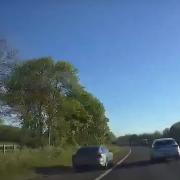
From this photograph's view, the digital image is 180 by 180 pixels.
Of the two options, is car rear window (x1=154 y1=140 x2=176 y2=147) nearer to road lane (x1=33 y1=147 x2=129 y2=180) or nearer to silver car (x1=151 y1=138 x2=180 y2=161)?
silver car (x1=151 y1=138 x2=180 y2=161)

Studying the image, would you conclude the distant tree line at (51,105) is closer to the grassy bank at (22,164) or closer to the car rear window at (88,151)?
the grassy bank at (22,164)

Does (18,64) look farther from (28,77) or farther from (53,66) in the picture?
(53,66)

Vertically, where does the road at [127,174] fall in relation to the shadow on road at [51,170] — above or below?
below

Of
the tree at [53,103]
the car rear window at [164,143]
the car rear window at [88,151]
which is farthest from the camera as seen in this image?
the tree at [53,103]

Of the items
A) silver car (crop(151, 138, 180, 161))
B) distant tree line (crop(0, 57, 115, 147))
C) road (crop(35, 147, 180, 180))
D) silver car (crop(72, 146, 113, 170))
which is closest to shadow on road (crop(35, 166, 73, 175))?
road (crop(35, 147, 180, 180))

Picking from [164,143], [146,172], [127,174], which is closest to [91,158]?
[146,172]

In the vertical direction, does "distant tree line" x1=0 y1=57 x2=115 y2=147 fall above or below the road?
above

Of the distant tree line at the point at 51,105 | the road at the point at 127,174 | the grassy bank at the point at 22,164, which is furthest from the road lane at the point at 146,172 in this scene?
the distant tree line at the point at 51,105

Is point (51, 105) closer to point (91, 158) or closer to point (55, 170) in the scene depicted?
point (91, 158)

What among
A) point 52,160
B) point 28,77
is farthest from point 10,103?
point 28,77

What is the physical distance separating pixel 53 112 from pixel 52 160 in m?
26.7

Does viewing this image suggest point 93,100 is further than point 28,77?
Yes

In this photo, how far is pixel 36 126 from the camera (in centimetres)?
6925

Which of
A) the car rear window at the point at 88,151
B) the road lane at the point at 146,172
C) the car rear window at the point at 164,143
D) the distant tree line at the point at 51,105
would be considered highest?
the distant tree line at the point at 51,105
